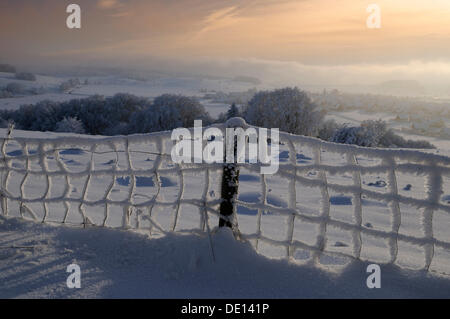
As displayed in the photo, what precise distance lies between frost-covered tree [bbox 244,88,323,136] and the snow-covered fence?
1892 centimetres

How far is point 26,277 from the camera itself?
288 centimetres

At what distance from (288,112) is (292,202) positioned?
22.2m

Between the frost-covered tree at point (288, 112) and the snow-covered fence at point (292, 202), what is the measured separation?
18.9 m

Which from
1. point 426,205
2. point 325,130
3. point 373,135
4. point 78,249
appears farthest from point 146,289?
point 325,130

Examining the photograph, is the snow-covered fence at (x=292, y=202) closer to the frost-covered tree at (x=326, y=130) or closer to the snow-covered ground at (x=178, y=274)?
the snow-covered ground at (x=178, y=274)

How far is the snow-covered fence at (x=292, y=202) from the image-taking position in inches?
115

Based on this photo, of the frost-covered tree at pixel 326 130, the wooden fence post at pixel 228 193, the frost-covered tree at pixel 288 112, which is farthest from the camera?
the frost-covered tree at pixel 326 130

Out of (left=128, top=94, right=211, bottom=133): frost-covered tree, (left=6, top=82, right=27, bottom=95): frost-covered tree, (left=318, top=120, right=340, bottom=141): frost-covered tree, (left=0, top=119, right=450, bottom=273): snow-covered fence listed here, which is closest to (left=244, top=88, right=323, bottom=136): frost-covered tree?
(left=318, top=120, right=340, bottom=141): frost-covered tree

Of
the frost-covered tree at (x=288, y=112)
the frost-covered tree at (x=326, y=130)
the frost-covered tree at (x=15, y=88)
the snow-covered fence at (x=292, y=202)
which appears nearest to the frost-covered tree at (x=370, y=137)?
the frost-covered tree at (x=288, y=112)

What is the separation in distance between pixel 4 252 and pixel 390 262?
3746 millimetres

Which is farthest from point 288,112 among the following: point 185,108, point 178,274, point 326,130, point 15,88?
point 15,88

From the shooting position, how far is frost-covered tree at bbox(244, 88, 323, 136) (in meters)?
24.2

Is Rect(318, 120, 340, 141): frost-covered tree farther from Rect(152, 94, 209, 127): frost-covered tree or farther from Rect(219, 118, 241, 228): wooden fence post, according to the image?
Rect(219, 118, 241, 228): wooden fence post

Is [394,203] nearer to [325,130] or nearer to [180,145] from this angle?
[180,145]
